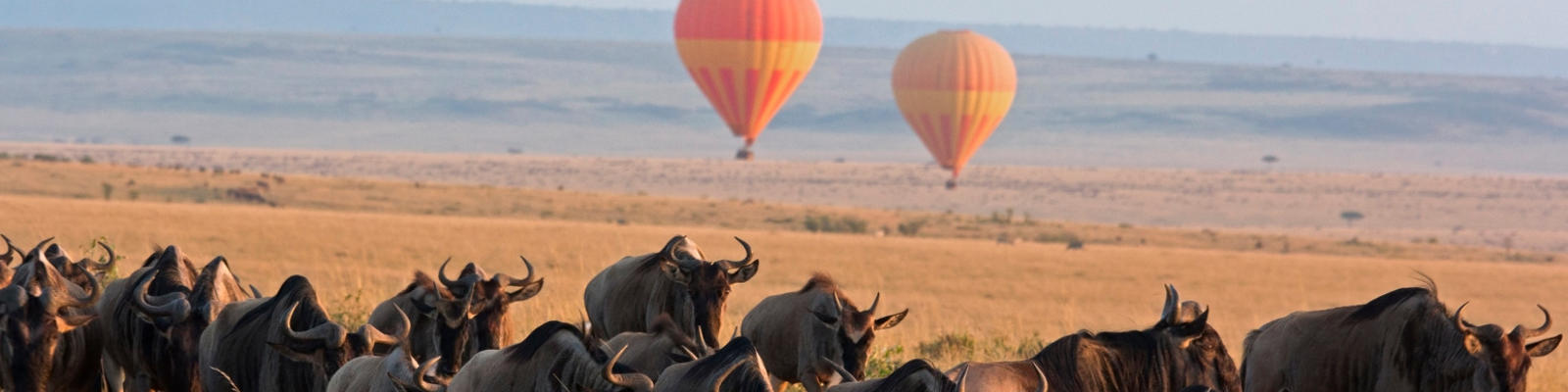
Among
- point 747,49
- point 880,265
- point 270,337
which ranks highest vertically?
point 747,49

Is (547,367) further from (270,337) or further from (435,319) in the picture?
(435,319)

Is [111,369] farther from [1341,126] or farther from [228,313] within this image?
[1341,126]

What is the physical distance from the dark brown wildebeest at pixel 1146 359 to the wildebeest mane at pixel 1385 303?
4.55 ft

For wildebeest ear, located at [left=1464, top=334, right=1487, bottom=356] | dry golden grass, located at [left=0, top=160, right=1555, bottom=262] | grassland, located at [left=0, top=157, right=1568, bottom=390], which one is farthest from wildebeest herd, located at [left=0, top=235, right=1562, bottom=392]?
dry golden grass, located at [left=0, top=160, right=1555, bottom=262]

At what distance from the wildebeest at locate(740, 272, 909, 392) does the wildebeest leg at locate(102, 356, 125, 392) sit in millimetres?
3535

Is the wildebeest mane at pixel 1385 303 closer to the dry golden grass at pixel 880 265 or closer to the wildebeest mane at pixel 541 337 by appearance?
the wildebeest mane at pixel 541 337

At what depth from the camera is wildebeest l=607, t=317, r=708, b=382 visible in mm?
9562

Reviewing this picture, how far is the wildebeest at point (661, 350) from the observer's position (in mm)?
9562

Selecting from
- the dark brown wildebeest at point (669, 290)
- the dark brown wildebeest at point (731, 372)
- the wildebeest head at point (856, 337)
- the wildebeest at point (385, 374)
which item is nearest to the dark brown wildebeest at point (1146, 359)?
the dark brown wildebeest at point (731, 372)

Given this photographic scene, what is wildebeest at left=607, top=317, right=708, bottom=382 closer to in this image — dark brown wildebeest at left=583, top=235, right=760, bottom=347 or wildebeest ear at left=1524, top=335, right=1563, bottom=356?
dark brown wildebeest at left=583, top=235, right=760, bottom=347

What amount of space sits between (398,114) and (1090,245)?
470ft

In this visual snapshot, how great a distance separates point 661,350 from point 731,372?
1521mm

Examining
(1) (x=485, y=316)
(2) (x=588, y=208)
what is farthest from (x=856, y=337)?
(2) (x=588, y=208)

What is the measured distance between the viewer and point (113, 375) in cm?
1178
